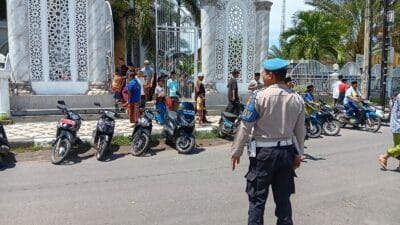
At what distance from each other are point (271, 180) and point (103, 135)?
5050mm

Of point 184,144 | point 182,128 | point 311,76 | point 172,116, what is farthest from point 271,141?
point 311,76

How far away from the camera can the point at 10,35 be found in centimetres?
1211

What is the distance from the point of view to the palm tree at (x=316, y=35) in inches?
918

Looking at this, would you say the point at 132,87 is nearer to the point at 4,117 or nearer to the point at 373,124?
Answer: the point at 4,117

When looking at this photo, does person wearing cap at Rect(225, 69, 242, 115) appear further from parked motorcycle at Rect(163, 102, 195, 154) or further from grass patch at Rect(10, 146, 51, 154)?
grass patch at Rect(10, 146, 51, 154)

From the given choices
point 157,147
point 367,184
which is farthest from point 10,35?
point 367,184

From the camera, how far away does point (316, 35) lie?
23.7 m

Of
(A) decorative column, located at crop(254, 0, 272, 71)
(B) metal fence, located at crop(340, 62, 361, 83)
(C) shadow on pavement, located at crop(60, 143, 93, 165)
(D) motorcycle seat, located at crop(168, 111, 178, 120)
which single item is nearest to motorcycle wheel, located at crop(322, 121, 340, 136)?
(D) motorcycle seat, located at crop(168, 111, 178, 120)

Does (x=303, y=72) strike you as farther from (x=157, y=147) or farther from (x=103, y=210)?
(x=103, y=210)

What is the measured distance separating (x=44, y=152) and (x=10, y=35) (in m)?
5.44

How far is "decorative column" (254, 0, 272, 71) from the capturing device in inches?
609

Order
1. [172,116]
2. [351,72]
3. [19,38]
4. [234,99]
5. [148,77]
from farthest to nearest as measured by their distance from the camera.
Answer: [351,72] → [148,77] → [19,38] → [234,99] → [172,116]

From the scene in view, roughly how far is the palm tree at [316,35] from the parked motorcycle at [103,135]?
17.9 meters

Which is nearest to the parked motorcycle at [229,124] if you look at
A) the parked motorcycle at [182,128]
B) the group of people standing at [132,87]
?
the parked motorcycle at [182,128]
